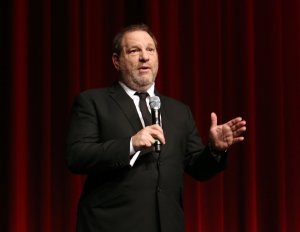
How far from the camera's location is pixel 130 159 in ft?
5.93

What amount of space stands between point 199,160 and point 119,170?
32 cm

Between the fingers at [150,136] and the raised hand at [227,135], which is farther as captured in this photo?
the raised hand at [227,135]

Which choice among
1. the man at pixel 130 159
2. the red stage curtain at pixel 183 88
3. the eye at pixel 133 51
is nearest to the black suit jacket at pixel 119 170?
the man at pixel 130 159

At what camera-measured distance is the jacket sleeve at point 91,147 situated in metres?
1.77

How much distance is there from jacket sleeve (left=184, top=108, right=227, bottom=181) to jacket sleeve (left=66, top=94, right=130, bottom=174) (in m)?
0.33

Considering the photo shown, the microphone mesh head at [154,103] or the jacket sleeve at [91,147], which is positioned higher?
the microphone mesh head at [154,103]

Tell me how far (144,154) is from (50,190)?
4.57ft

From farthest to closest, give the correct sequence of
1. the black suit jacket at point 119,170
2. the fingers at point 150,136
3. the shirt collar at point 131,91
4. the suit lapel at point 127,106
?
the shirt collar at point 131,91
the suit lapel at point 127,106
the black suit jacket at point 119,170
the fingers at point 150,136

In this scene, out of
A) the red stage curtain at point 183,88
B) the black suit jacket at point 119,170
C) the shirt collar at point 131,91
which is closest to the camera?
the black suit jacket at point 119,170

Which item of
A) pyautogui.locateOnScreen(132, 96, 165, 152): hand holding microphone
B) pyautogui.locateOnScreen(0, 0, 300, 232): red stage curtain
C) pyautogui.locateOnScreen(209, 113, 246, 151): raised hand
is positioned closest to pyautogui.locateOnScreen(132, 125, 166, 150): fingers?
pyautogui.locateOnScreen(132, 96, 165, 152): hand holding microphone

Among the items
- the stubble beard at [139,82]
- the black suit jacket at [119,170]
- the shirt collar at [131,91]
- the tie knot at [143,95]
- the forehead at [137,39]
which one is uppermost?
the forehead at [137,39]

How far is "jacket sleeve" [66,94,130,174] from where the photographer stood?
1766 millimetres

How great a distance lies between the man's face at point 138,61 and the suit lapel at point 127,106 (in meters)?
0.06

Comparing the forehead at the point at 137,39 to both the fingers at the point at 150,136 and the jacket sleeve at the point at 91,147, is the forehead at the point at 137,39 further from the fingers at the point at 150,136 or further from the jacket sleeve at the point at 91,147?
the fingers at the point at 150,136
